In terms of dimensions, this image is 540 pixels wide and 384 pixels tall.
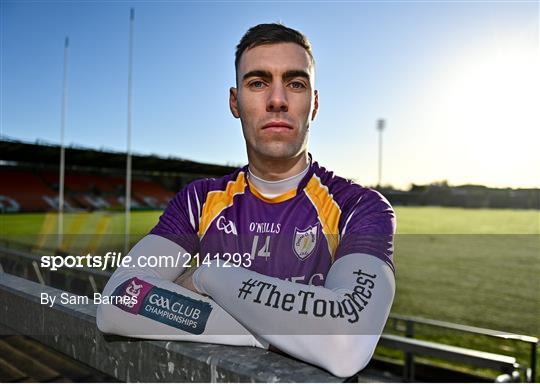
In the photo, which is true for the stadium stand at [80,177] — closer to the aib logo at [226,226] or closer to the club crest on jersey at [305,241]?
the aib logo at [226,226]

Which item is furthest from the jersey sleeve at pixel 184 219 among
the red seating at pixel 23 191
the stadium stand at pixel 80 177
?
the red seating at pixel 23 191

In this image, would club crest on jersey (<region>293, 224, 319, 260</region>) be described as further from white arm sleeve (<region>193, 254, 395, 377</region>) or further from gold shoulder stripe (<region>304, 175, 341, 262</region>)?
white arm sleeve (<region>193, 254, 395, 377</region>)

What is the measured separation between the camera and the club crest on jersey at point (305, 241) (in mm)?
1506

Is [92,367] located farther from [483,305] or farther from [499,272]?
[499,272]

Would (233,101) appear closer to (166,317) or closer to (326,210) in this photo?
(326,210)

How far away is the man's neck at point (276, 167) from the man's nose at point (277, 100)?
0.18 meters

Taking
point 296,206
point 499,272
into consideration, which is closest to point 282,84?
point 296,206

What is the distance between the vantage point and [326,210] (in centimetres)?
157

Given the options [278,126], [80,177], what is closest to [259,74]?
[278,126]

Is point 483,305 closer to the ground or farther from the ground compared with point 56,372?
closer to the ground

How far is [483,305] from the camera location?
10.4 meters

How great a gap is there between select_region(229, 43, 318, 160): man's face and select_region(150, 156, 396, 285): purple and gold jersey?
219 millimetres

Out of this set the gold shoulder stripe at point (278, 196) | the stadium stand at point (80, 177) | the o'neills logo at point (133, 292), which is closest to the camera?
the o'neills logo at point (133, 292)

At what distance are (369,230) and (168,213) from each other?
0.74 meters
